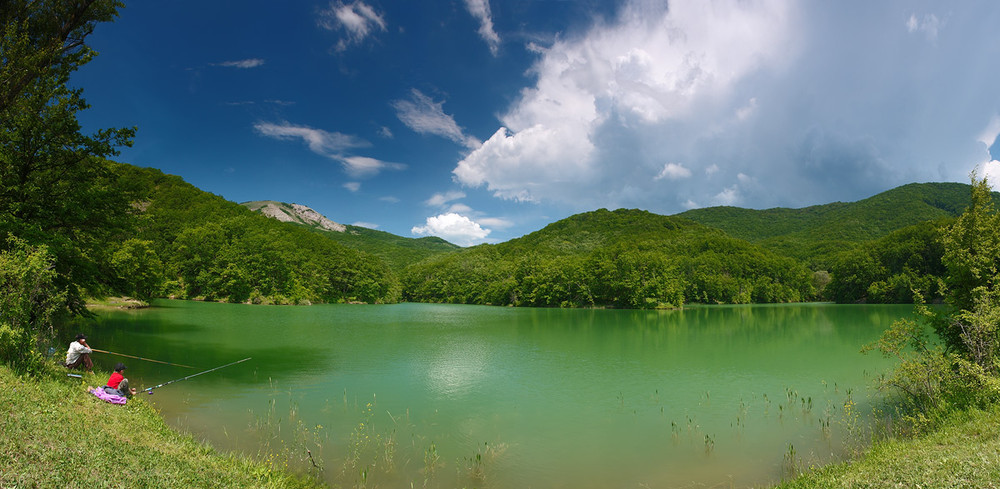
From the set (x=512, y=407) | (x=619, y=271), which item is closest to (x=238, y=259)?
(x=619, y=271)

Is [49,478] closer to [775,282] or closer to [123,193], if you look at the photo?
[123,193]

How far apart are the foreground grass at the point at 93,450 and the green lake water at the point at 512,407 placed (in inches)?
72.4

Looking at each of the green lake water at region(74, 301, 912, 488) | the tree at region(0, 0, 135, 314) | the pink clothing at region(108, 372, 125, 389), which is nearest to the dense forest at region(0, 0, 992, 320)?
the tree at region(0, 0, 135, 314)

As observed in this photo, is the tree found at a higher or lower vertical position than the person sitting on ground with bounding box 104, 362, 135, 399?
higher

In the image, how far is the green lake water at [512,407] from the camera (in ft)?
30.2

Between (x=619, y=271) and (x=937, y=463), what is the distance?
82068 mm

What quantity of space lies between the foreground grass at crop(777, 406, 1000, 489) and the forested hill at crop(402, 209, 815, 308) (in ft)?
251

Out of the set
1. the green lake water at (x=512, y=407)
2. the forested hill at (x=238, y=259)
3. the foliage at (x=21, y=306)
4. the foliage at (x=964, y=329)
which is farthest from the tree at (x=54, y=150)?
the forested hill at (x=238, y=259)

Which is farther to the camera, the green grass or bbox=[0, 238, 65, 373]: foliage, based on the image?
bbox=[0, 238, 65, 373]: foliage

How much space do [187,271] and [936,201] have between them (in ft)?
683

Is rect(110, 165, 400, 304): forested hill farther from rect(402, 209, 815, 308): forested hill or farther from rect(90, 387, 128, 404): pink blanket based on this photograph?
rect(90, 387, 128, 404): pink blanket

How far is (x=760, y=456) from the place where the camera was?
992 centimetres

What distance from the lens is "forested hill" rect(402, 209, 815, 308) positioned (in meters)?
86.1

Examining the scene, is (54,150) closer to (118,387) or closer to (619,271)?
(118,387)
